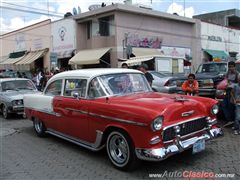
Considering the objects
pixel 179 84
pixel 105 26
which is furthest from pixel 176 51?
pixel 179 84

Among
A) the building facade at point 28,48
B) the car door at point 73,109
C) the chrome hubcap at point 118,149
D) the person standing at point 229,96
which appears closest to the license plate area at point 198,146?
the chrome hubcap at point 118,149

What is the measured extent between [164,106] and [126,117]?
0.64 m

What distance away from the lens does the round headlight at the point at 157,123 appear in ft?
15.4

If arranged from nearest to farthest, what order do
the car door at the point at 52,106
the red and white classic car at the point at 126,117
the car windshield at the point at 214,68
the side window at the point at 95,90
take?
the red and white classic car at the point at 126,117 < the side window at the point at 95,90 < the car door at the point at 52,106 < the car windshield at the point at 214,68

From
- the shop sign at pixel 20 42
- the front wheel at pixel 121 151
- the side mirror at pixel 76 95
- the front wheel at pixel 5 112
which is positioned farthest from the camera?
the shop sign at pixel 20 42

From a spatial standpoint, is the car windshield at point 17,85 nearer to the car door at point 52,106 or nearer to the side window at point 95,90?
the car door at point 52,106

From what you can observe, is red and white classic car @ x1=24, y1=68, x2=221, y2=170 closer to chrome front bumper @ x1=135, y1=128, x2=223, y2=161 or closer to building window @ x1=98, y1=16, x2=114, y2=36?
chrome front bumper @ x1=135, y1=128, x2=223, y2=161

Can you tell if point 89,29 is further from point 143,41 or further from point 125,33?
point 143,41

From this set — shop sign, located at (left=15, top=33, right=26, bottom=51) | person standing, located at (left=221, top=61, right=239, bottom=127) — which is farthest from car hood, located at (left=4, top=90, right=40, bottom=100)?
shop sign, located at (left=15, top=33, right=26, bottom=51)

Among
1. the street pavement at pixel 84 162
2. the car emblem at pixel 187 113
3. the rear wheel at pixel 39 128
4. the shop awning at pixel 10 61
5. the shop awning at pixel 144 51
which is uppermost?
the shop awning at pixel 144 51

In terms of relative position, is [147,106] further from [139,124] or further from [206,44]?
[206,44]

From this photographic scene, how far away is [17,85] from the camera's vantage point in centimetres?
1223

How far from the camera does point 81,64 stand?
78.6ft

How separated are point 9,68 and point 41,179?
106 ft
